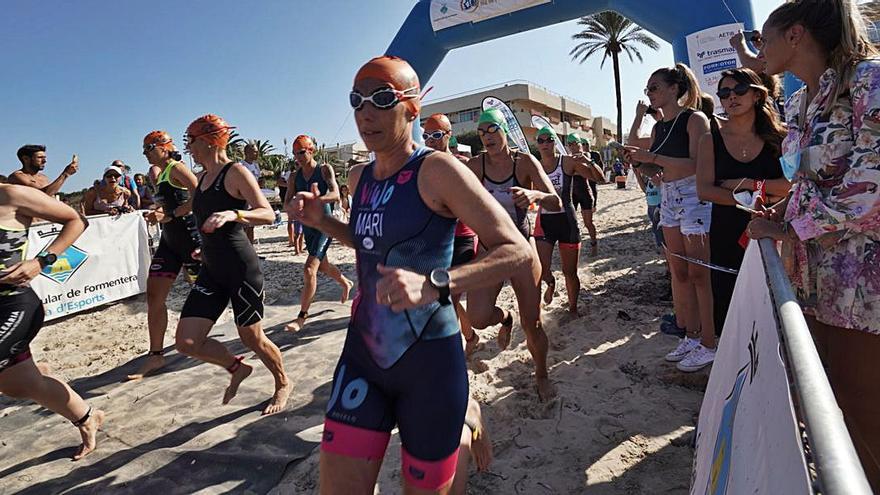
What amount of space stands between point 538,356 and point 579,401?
1.30 feet

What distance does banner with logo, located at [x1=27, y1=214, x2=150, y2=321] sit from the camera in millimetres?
6035

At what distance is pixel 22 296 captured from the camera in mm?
2754

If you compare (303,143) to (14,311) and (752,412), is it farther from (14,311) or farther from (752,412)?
(752,412)

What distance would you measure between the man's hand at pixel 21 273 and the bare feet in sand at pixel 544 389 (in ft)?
10.6

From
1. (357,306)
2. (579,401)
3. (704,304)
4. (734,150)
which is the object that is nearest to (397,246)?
(357,306)

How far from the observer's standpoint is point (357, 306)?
1.81 metres

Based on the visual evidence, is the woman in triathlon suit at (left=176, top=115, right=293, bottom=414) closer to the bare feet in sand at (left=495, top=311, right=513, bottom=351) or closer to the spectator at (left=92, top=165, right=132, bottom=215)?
the bare feet in sand at (left=495, top=311, right=513, bottom=351)

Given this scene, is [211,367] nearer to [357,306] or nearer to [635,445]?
[357,306]

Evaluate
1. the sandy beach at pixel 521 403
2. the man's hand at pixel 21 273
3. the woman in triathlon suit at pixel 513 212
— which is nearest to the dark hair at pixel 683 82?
the woman in triathlon suit at pixel 513 212

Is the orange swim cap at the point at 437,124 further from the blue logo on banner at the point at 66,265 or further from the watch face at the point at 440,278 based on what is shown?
the blue logo on banner at the point at 66,265

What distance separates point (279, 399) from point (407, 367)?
2242 mm

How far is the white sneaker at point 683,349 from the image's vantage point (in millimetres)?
3512

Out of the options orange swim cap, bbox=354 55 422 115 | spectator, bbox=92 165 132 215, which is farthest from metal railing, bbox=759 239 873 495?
spectator, bbox=92 165 132 215

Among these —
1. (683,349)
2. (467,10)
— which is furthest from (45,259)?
(467,10)
